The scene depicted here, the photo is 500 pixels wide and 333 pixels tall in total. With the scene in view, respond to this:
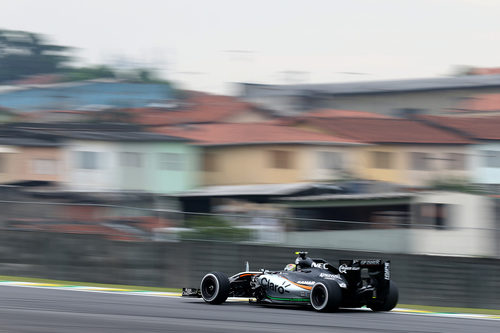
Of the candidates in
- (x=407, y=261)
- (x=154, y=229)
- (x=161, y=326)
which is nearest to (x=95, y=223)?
(x=154, y=229)

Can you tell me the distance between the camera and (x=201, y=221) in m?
19.4

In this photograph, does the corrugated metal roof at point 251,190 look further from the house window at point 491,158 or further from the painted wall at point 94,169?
the house window at point 491,158

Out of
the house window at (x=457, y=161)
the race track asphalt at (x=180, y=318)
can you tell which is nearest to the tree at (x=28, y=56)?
the house window at (x=457, y=161)

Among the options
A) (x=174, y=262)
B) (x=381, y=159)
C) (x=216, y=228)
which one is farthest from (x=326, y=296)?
(x=381, y=159)

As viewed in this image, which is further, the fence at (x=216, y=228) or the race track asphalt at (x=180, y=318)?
the fence at (x=216, y=228)

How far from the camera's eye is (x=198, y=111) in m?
58.6

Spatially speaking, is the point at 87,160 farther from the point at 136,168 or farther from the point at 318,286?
the point at 318,286

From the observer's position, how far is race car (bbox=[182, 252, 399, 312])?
1165 cm

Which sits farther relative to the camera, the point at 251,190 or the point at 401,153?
the point at 401,153

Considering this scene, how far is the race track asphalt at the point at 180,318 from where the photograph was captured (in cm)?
873

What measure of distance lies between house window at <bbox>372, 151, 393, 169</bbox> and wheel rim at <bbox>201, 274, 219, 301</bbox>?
3869 cm

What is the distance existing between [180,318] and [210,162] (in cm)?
3943

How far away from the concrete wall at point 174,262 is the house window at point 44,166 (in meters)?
27.5

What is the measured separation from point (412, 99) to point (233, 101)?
20042mm
